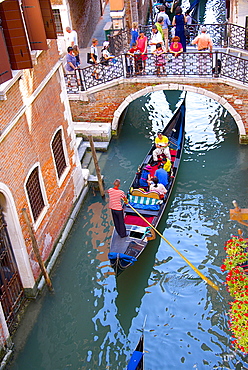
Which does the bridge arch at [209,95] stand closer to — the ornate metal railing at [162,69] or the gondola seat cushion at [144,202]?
the ornate metal railing at [162,69]

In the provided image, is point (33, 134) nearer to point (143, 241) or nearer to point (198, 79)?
point (143, 241)

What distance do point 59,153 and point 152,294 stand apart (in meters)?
3.12

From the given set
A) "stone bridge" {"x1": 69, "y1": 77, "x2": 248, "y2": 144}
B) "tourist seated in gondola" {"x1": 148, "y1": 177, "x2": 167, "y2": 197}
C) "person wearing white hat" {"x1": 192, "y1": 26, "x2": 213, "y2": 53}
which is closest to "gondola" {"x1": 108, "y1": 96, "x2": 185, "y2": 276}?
"tourist seated in gondola" {"x1": 148, "y1": 177, "x2": 167, "y2": 197}

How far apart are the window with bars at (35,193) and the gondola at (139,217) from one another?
135 centimetres

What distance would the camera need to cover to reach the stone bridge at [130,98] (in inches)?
407

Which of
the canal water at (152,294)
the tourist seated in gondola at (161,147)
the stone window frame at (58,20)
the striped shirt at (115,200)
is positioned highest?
the stone window frame at (58,20)

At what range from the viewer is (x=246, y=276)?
5.47m

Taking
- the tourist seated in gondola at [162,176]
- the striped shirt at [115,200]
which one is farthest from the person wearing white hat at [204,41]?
the striped shirt at [115,200]

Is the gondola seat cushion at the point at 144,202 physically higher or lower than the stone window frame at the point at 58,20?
lower

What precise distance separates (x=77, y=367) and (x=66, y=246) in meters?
2.55

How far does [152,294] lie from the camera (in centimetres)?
730

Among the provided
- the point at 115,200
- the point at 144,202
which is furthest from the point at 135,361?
the point at 144,202

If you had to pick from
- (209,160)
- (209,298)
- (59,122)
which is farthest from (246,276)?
(209,160)

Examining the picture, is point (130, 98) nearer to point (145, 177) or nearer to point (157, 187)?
point (145, 177)
